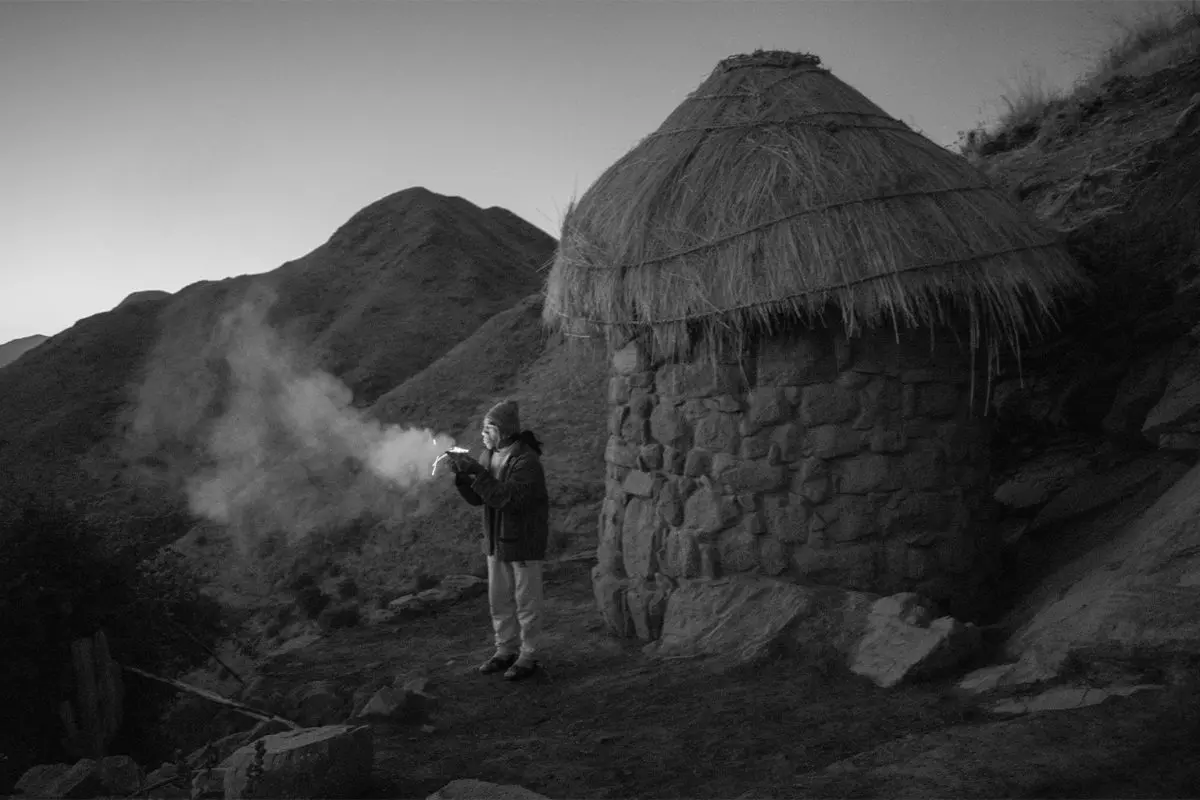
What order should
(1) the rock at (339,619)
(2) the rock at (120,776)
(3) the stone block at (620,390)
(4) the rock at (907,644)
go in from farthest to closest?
(1) the rock at (339,619), (3) the stone block at (620,390), (2) the rock at (120,776), (4) the rock at (907,644)

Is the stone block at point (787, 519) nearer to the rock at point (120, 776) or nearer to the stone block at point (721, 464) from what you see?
the stone block at point (721, 464)

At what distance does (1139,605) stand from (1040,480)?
2653 millimetres

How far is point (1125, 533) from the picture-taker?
483cm

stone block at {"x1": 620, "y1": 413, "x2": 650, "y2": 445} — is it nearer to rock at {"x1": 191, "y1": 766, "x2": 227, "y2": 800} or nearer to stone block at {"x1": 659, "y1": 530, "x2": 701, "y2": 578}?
stone block at {"x1": 659, "y1": 530, "x2": 701, "y2": 578}

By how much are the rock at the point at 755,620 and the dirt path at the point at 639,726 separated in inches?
5.1

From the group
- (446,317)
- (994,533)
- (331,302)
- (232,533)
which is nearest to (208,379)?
(331,302)

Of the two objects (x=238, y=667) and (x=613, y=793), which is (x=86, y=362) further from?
(x=613, y=793)

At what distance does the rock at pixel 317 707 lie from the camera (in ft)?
17.3

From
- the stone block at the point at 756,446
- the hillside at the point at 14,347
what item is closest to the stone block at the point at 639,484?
the stone block at the point at 756,446

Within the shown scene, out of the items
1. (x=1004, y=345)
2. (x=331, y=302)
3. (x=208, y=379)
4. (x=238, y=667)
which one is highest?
(x=331, y=302)

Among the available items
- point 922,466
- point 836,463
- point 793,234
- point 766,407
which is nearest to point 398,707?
point 766,407

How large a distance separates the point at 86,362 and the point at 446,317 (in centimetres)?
890

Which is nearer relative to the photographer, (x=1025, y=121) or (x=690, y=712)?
(x=690, y=712)

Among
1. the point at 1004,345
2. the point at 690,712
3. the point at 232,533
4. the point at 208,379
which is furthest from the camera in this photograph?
the point at 208,379
